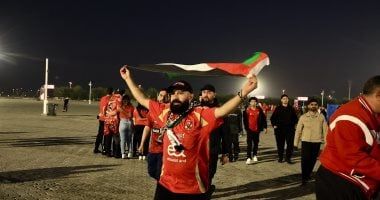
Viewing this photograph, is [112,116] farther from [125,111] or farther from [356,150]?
[356,150]

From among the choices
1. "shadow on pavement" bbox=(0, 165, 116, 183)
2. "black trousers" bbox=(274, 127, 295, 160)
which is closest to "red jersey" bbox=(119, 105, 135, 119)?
"shadow on pavement" bbox=(0, 165, 116, 183)

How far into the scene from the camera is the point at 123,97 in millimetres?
13859

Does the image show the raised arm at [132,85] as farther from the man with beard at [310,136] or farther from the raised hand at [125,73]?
the man with beard at [310,136]

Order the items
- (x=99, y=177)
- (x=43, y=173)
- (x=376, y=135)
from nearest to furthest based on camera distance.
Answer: (x=376, y=135), (x=99, y=177), (x=43, y=173)

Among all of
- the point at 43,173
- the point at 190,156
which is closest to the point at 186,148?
the point at 190,156

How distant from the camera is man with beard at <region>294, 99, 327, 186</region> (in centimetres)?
1067

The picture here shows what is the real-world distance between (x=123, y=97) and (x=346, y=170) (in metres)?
10.1

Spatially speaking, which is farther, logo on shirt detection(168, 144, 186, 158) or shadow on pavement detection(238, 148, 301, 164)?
shadow on pavement detection(238, 148, 301, 164)

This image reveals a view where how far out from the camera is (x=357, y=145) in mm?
4180

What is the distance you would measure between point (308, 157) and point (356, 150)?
22.1 feet

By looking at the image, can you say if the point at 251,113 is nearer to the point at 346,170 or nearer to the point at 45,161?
the point at 45,161

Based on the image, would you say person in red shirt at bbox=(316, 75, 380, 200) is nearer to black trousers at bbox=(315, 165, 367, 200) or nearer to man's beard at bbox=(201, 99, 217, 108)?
black trousers at bbox=(315, 165, 367, 200)

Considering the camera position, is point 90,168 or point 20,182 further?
point 90,168

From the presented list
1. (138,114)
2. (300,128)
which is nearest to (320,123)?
(300,128)
